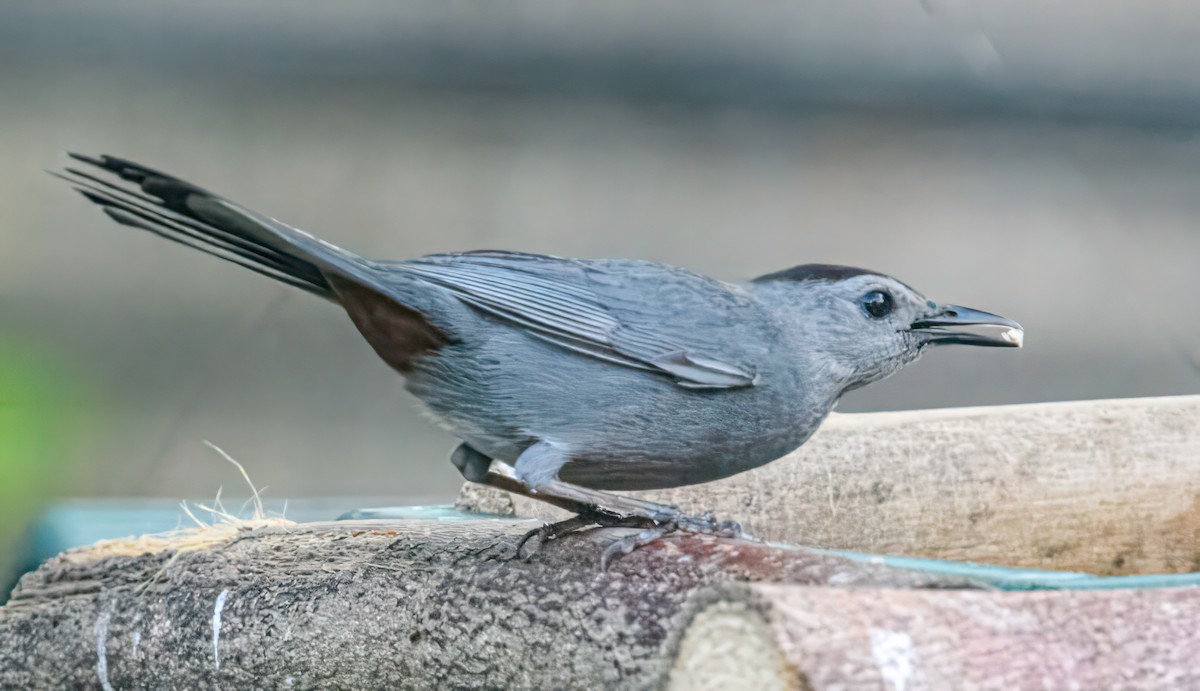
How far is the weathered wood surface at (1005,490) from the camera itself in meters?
2.77

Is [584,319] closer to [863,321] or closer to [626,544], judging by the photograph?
[626,544]

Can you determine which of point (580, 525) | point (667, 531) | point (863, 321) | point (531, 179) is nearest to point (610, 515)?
point (580, 525)

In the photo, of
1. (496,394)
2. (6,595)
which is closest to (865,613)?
(496,394)

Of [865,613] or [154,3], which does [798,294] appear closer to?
[865,613]

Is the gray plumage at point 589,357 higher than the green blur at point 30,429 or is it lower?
higher

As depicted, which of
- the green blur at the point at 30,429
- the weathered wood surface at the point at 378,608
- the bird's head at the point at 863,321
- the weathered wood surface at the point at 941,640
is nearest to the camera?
the weathered wood surface at the point at 941,640

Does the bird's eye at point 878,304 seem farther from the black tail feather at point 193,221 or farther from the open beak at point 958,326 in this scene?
the black tail feather at point 193,221

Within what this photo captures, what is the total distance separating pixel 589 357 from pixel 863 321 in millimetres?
582

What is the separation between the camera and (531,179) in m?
4.41

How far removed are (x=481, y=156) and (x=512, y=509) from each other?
178cm

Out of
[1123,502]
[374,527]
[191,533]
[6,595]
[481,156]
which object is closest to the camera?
[374,527]

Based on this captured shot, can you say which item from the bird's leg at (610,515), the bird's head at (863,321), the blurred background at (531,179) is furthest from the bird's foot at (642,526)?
the blurred background at (531,179)

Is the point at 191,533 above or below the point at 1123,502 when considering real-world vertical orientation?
below

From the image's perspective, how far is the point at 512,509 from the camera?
3115 millimetres
